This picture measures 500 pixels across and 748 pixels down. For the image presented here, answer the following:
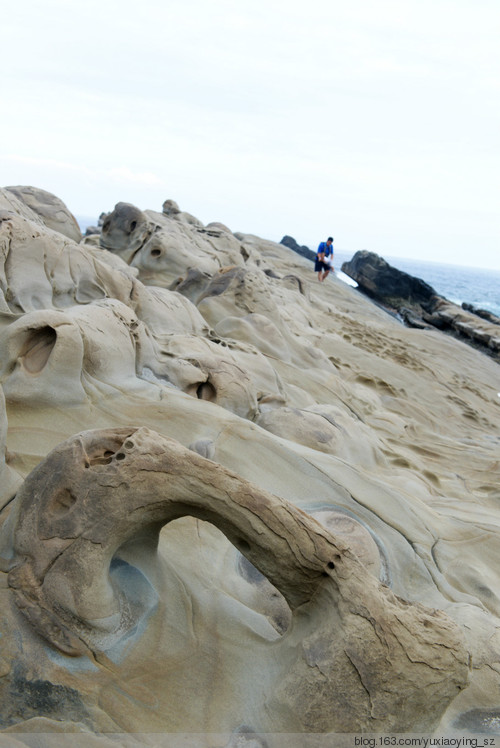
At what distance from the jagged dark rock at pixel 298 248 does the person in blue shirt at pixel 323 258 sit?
8.53m

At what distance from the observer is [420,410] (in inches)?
246

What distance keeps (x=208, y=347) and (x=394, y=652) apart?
8.89 ft

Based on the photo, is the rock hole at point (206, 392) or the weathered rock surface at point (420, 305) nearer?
the rock hole at point (206, 392)

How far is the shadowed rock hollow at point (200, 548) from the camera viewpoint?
160 cm

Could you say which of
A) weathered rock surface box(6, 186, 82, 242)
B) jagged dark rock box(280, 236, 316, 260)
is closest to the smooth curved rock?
weathered rock surface box(6, 186, 82, 242)

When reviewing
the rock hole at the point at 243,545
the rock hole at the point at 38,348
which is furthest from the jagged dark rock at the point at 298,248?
the rock hole at the point at 243,545

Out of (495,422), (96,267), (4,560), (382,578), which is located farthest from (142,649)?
(495,422)

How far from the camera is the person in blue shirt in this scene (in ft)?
45.3

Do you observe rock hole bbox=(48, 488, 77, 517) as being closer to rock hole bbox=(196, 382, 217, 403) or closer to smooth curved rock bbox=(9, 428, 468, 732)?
smooth curved rock bbox=(9, 428, 468, 732)

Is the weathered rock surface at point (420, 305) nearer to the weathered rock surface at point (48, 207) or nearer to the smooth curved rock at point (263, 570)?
the weathered rock surface at point (48, 207)

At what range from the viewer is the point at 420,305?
18.5 metres

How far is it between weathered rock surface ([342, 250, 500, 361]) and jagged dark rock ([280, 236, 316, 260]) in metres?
1.60

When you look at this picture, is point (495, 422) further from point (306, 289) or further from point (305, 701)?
point (305, 701)

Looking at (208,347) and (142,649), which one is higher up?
(208,347)
